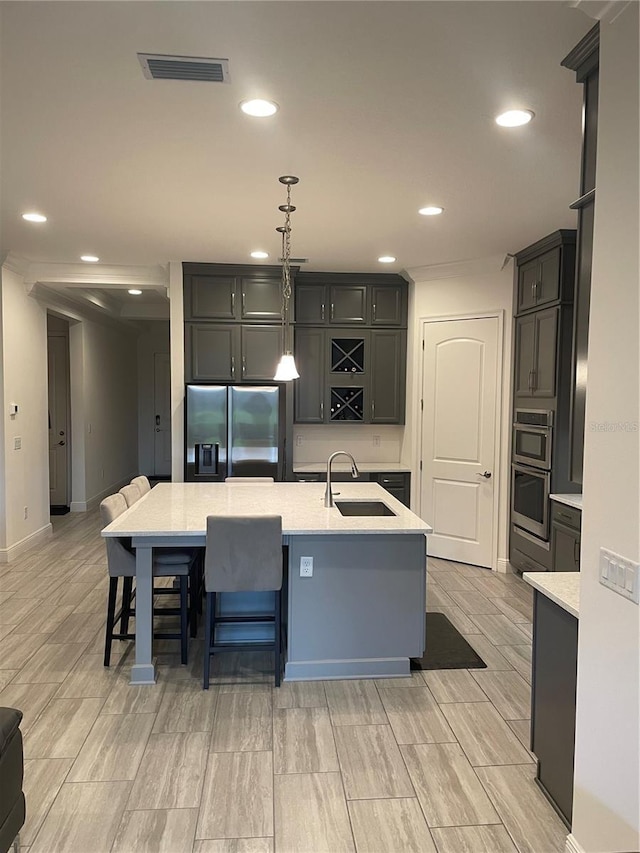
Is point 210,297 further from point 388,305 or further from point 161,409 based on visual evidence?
point 161,409

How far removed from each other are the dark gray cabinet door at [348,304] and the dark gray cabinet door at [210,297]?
987 millimetres

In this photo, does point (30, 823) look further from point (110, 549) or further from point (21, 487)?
point (21, 487)

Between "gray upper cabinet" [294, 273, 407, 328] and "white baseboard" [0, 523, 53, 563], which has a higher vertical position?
"gray upper cabinet" [294, 273, 407, 328]

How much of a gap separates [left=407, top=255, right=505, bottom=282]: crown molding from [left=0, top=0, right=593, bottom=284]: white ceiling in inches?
23.7

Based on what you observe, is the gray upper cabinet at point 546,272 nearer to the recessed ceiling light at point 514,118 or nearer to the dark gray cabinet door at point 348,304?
the dark gray cabinet door at point 348,304

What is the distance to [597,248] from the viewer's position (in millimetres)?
1740

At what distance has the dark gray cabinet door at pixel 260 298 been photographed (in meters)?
5.47

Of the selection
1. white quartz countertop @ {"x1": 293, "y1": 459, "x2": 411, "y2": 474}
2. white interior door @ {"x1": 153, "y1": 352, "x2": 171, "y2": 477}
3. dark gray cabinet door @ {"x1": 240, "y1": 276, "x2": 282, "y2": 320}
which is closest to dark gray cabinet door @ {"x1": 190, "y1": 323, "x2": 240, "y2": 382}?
dark gray cabinet door @ {"x1": 240, "y1": 276, "x2": 282, "y2": 320}

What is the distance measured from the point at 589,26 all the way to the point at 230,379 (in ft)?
13.5

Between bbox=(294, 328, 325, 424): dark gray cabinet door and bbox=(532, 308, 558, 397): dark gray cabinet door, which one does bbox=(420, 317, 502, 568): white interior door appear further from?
bbox=(294, 328, 325, 424): dark gray cabinet door

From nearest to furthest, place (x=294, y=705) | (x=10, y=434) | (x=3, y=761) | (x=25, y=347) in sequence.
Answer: (x=3, y=761) < (x=294, y=705) < (x=10, y=434) < (x=25, y=347)

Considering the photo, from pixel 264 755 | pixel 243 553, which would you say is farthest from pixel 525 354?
pixel 264 755

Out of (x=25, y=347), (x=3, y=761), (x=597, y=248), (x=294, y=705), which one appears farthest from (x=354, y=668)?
(x=25, y=347)

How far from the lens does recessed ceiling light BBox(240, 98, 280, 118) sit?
7.66ft
